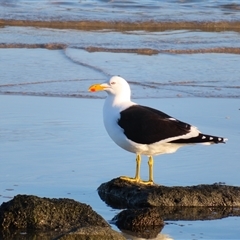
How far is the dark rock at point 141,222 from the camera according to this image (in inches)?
198

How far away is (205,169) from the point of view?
6.53m

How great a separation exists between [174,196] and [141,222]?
66 cm

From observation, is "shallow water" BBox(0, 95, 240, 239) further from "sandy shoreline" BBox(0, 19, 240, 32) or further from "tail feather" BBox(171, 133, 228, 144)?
"sandy shoreline" BBox(0, 19, 240, 32)

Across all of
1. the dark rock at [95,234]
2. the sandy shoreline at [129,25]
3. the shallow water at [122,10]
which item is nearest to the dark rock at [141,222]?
the dark rock at [95,234]

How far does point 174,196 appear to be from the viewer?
5.66 meters

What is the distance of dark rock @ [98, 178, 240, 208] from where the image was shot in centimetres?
565

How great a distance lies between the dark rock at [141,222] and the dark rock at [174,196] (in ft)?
1.62

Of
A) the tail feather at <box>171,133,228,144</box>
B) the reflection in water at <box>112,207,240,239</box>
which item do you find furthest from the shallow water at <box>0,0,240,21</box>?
the reflection in water at <box>112,207,240,239</box>

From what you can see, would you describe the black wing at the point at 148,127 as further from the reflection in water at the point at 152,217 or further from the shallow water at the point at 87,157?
the reflection in water at the point at 152,217

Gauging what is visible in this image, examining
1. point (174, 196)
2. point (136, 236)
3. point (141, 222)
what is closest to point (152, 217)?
point (141, 222)

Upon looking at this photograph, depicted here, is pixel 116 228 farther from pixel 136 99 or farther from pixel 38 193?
pixel 136 99

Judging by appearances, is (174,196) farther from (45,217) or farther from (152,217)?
(45,217)

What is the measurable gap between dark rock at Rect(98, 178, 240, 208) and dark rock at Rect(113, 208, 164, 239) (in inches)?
19.4

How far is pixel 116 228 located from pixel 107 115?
4.41 ft
